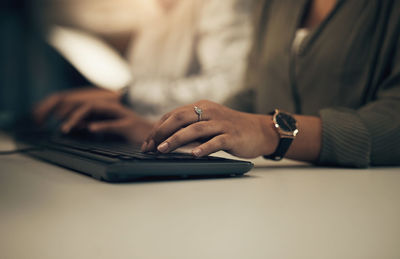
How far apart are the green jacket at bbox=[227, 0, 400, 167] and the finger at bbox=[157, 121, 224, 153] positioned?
164mm

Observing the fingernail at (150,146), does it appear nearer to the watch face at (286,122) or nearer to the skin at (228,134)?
the skin at (228,134)

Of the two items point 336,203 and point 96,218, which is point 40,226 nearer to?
point 96,218

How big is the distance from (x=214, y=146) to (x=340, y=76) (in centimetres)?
42

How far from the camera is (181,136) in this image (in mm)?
411

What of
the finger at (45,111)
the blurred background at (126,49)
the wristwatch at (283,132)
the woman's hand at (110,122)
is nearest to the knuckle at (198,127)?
the wristwatch at (283,132)

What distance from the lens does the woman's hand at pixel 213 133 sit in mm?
411

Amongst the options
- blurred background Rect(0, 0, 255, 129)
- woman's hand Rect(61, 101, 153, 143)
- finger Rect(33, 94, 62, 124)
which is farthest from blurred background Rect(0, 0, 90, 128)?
woman's hand Rect(61, 101, 153, 143)

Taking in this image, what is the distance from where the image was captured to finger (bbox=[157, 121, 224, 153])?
404 mm

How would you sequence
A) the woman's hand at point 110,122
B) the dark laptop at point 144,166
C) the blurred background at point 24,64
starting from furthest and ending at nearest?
the blurred background at point 24,64
the woman's hand at point 110,122
the dark laptop at point 144,166

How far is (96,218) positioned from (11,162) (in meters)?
0.34

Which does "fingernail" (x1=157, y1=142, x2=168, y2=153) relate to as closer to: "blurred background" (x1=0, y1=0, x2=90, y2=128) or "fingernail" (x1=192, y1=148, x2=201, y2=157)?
"fingernail" (x1=192, y1=148, x2=201, y2=157)

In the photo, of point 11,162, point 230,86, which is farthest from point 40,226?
point 230,86

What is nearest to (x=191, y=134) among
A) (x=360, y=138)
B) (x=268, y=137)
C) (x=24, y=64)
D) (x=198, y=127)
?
(x=198, y=127)

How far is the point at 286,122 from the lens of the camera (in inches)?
19.8
